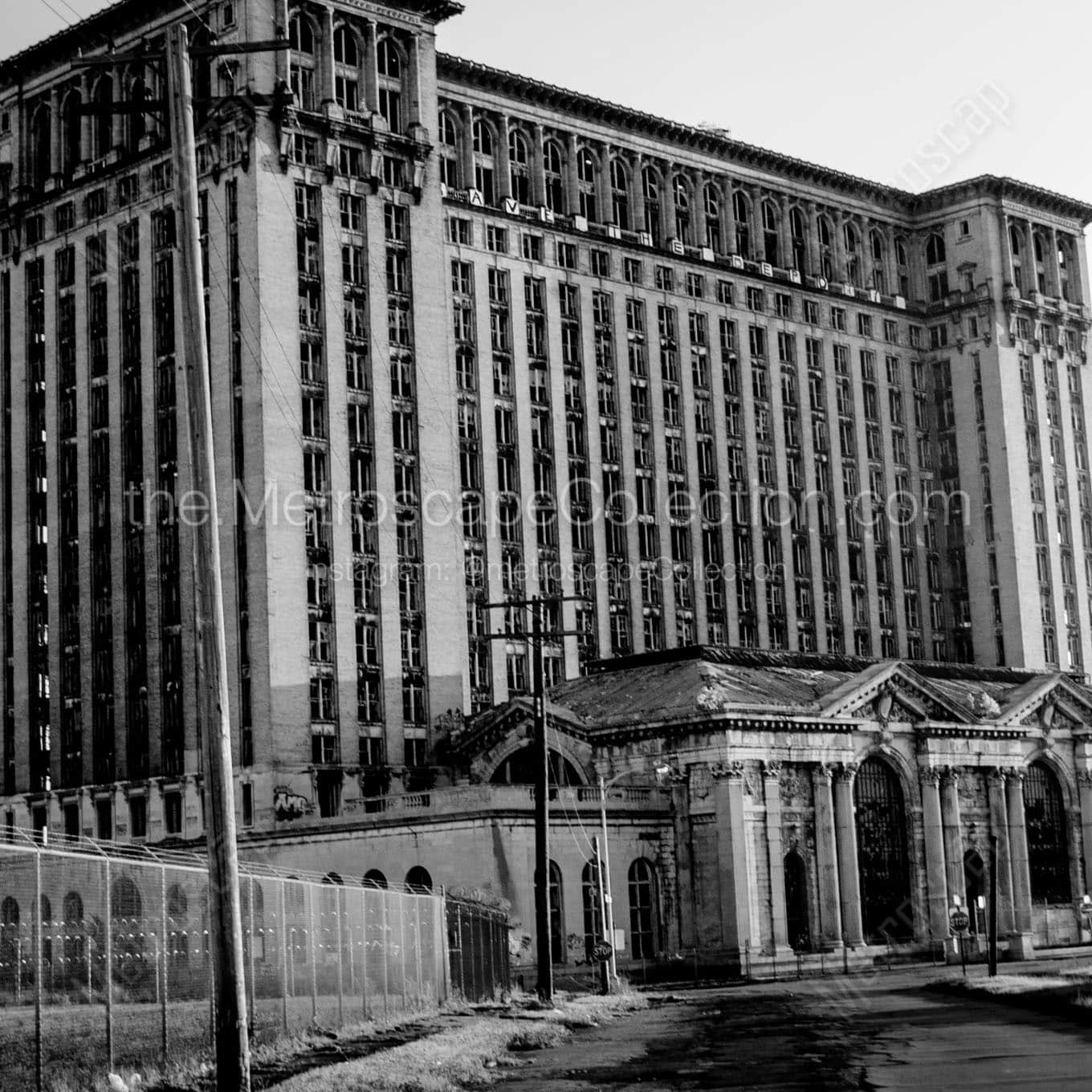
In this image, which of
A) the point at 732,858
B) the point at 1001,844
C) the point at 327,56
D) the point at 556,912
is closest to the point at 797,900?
the point at 732,858

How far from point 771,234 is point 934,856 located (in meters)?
51.5

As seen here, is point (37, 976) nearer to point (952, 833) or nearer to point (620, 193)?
point (952, 833)

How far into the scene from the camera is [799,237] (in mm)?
148250

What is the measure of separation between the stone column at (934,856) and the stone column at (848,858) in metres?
5.63

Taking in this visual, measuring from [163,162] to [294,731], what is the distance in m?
34.6

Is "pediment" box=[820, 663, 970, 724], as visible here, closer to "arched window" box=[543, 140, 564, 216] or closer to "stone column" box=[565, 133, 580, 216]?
"stone column" box=[565, 133, 580, 216]

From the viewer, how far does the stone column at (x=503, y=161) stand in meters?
128

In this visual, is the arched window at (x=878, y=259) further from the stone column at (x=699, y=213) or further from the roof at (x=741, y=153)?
the stone column at (x=699, y=213)

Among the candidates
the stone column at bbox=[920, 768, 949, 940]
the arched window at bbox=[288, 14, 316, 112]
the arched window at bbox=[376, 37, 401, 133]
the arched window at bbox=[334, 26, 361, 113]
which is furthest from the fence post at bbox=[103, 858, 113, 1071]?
the arched window at bbox=[376, 37, 401, 133]

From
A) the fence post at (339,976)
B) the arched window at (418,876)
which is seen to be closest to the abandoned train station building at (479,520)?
the arched window at (418,876)

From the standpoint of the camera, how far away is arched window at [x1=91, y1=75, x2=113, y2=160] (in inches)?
4685

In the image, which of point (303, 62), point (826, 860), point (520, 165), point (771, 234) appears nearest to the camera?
point (826, 860)

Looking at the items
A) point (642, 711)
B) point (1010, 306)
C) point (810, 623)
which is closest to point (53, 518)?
point (642, 711)

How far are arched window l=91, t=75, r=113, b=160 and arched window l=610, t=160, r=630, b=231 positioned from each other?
3372cm
